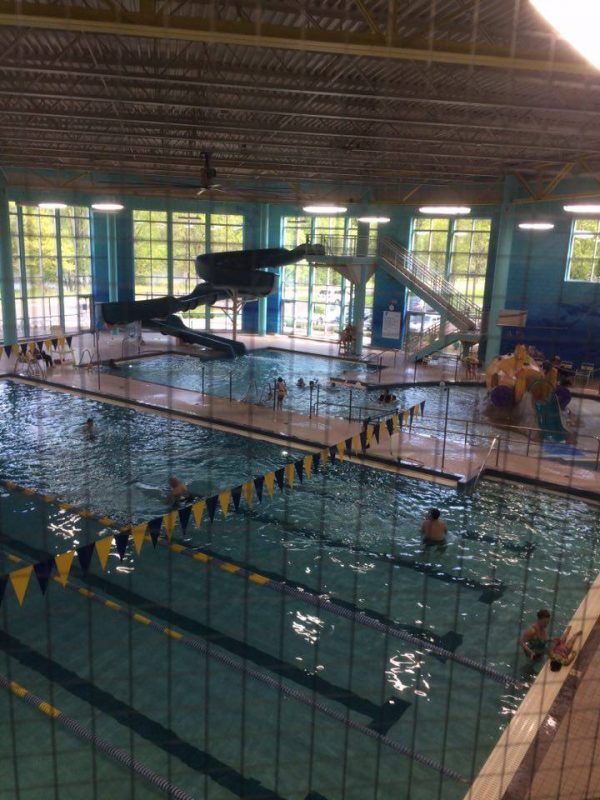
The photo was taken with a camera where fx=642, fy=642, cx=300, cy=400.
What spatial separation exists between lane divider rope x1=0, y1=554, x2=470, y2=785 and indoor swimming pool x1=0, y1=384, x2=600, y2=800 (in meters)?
0.01

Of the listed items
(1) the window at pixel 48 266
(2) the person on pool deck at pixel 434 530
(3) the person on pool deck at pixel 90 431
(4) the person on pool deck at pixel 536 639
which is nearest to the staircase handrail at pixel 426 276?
(1) the window at pixel 48 266

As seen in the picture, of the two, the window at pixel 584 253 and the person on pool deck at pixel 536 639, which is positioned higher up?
the window at pixel 584 253

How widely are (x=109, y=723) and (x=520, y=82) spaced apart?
4259 mm

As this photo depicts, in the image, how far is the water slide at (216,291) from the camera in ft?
29.3

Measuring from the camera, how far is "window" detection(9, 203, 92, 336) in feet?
33.9

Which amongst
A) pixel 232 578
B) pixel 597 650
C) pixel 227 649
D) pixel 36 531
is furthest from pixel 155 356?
pixel 597 650

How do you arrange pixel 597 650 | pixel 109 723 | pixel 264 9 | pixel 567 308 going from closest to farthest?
pixel 109 723 → pixel 597 650 → pixel 264 9 → pixel 567 308

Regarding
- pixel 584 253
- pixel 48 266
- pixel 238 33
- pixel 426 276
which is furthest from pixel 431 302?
pixel 238 33

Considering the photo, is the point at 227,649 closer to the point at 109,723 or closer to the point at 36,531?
the point at 109,723

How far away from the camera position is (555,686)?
255 cm

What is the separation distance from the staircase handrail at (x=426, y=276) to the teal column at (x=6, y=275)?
549 cm

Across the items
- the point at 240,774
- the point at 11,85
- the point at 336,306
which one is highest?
the point at 11,85

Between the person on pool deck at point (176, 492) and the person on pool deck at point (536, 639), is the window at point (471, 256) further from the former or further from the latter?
the person on pool deck at point (536, 639)

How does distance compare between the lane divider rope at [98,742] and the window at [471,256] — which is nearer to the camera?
the lane divider rope at [98,742]
